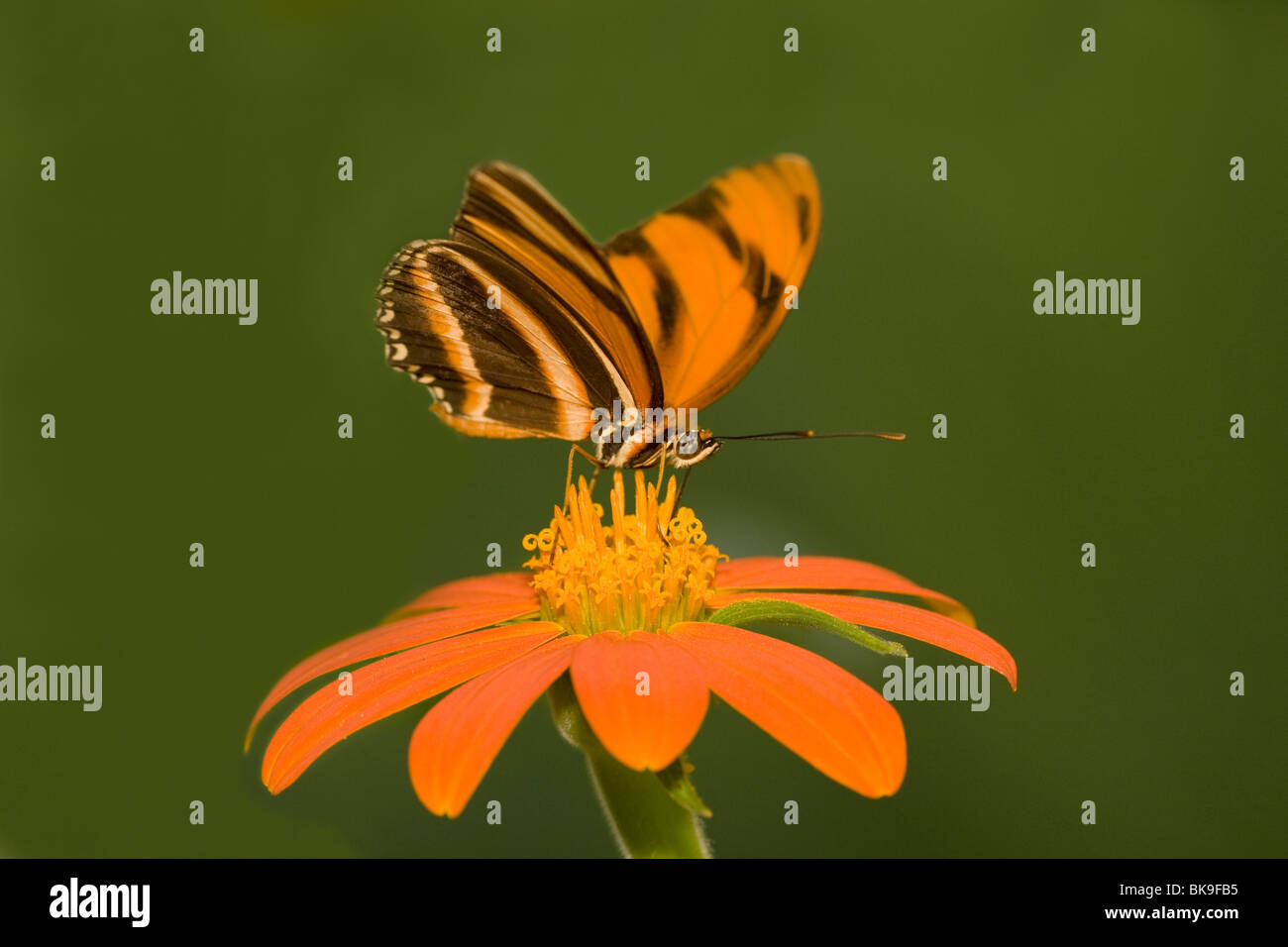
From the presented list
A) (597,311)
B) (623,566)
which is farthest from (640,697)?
(597,311)

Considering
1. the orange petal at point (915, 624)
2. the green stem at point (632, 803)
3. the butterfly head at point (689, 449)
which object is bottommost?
the green stem at point (632, 803)

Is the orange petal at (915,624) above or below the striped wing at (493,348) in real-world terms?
below

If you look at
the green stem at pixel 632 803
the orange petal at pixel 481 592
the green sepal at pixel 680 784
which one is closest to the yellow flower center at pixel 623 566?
the orange petal at pixel 481 592

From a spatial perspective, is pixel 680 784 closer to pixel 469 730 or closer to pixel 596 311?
pixel 469 730

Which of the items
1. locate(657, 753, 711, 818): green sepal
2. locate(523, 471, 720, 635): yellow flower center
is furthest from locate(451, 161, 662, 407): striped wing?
locate(657, 753, 711, 818): green sepal

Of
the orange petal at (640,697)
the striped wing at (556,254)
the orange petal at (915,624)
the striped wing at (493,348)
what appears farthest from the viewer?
the striped wing at (493,348)

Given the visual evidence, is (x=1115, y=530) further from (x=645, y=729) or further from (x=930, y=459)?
(x=645, y=729)

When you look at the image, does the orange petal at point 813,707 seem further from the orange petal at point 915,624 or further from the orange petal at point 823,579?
the orange petal at point 823,579

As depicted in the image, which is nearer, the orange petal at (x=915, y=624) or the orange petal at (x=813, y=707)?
the orange petal at (x=813, y=707)
